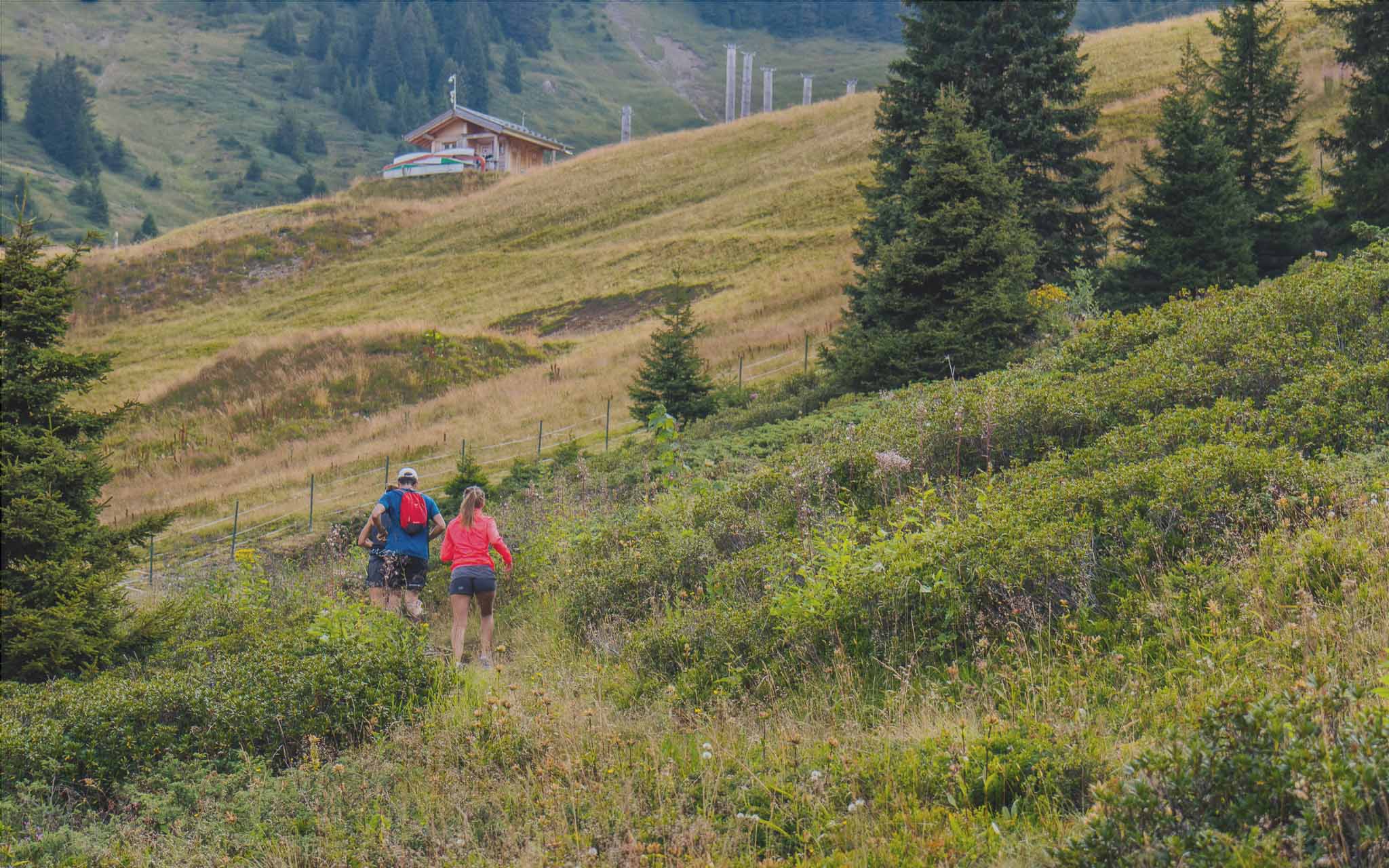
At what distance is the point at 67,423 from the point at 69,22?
208m

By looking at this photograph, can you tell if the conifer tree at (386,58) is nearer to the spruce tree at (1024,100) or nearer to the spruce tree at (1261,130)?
the spruce tree at (1024,100)

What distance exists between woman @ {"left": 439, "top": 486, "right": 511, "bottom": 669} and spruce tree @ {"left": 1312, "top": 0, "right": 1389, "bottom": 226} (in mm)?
16959

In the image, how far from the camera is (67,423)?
10.1m

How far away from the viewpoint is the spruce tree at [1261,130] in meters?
18.6

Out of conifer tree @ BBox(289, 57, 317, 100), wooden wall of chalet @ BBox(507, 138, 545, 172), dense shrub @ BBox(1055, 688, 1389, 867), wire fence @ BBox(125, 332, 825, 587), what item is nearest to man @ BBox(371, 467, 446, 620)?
dense shrub @ BBox(1055, 688, 1389, 867)

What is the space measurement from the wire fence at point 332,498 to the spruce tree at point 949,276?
7.19 metres

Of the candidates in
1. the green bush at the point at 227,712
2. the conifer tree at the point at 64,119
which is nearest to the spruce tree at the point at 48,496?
the green bush at the point at 227,712

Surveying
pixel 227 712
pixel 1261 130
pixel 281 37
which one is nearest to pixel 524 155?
pixel 1261 130

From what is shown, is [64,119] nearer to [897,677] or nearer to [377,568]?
[377,568]

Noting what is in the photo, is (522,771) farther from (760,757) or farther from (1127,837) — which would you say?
(1127,837)

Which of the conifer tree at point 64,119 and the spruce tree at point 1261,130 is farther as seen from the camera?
the conifer tree at point 64,119

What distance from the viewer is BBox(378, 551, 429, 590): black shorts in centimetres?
962

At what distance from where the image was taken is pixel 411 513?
9.81 m

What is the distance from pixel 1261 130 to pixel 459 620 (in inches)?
756
